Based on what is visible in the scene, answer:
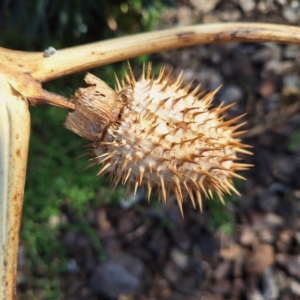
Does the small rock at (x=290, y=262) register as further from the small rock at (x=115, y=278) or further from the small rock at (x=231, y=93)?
the small rock at (x=231, y=93)

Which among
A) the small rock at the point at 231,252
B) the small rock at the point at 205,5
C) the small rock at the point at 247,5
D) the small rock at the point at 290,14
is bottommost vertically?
the small rock at the point at 231,252

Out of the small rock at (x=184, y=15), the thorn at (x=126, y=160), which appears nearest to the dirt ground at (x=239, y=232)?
the small rock at (x=184, y=15)

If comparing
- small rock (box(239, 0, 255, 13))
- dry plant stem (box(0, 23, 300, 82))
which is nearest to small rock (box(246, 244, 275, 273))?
dry plant stem (box(0, 23, 300, 82))

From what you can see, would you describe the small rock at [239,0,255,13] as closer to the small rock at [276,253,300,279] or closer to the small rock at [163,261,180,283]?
the small rock at [276,253,300,279]

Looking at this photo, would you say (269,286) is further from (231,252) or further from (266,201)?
(266,201)

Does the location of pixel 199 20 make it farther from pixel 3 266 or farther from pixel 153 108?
pixel 3 266

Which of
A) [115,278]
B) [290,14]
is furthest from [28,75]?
[290,14]
